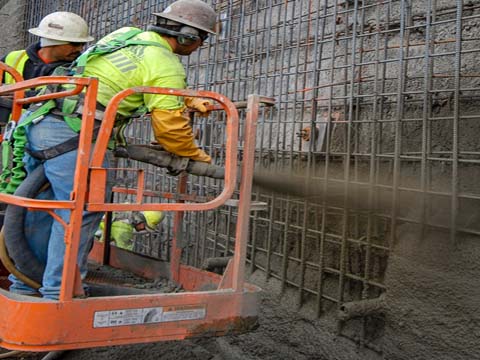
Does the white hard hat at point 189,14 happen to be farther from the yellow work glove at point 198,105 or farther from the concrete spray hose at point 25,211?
the concrete spray hose at point 25,211

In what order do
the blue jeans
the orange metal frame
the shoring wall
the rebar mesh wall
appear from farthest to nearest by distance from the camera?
the rebar mesh wall < the shoring wall < the blue jeans < the orange metal frame

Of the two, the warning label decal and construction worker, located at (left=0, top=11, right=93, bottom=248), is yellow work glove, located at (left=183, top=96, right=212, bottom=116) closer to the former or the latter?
construction worker, located at (left=0, top=11, right=93, bottom=248)

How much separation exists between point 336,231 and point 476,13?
1853mm

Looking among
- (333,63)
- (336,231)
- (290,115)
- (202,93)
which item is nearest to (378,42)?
(333,63)

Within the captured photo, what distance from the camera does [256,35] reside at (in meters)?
5.26

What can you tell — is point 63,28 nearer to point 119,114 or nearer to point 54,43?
point 54,43

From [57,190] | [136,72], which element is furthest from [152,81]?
[57,190]

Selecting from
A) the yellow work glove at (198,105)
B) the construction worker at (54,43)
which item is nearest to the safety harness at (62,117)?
the yellow work glove at (198,105)

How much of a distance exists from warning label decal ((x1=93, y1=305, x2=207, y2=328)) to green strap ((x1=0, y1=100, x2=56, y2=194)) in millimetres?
1027

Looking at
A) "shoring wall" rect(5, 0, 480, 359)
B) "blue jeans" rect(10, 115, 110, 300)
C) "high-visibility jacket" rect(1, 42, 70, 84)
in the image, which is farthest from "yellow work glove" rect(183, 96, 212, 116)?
"high-visibility jacket" rect(1, 42, 70, 84)

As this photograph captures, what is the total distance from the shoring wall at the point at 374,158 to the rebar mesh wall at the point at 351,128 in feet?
0.04

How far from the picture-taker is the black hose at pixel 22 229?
302 cm

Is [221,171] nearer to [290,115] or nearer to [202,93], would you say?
[202,93]

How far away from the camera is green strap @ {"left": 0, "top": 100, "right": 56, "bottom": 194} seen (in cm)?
303
